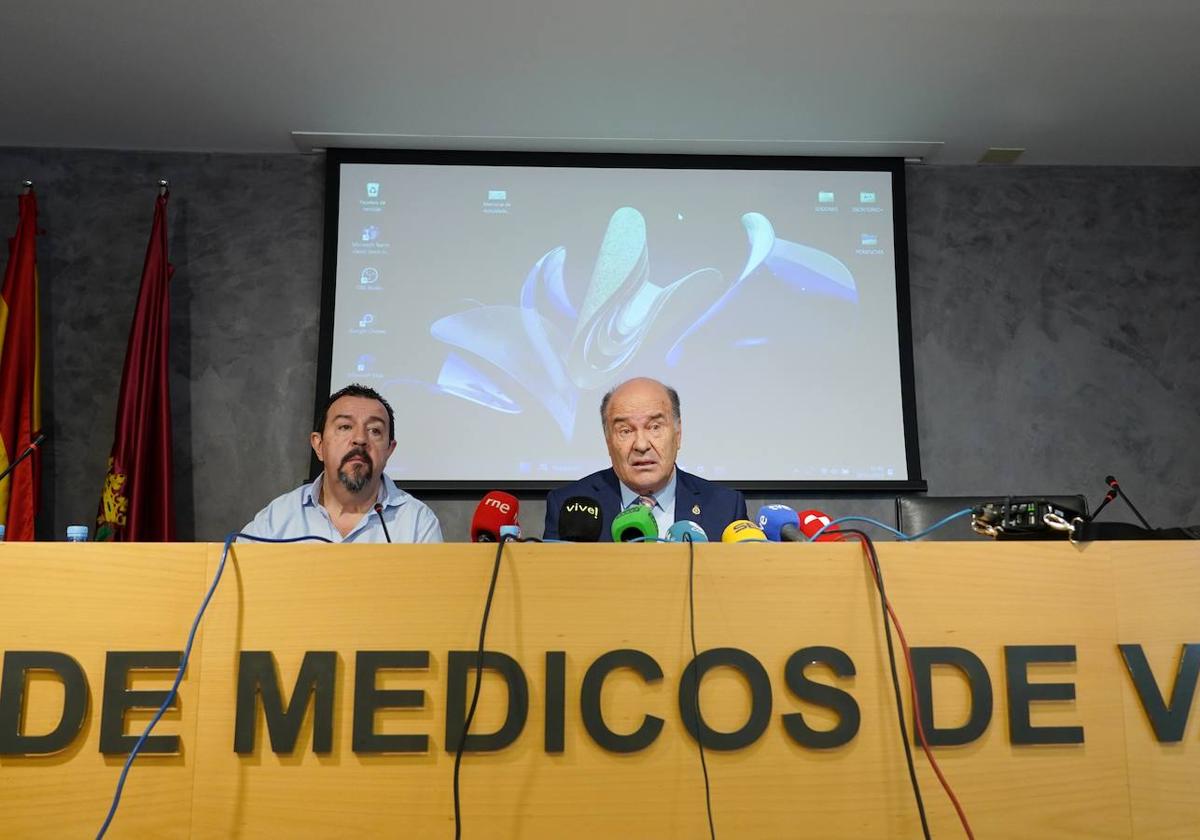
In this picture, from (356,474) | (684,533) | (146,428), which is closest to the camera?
(684,533)

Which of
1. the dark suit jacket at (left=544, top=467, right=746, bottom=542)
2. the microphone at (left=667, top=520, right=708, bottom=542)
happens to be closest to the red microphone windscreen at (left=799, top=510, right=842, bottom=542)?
the microphone at (left=667, top=520, right=708, bottom=542)

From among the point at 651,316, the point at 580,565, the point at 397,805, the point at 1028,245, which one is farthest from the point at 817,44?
the point at 397,805

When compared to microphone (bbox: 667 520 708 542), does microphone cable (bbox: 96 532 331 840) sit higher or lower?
lower

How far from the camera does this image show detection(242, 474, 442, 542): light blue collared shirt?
8.95 feet

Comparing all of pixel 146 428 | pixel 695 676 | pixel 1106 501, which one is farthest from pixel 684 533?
pixel 146 428

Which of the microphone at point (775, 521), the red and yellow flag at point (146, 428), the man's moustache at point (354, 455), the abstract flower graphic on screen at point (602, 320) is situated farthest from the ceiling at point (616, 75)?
the microphone at point (775, 521)

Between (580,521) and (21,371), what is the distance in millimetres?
2875

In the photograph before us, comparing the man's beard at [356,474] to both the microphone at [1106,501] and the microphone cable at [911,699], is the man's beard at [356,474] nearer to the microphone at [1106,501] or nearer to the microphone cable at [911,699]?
the microphone cable at [911,699]

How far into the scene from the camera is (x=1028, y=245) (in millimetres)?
3973

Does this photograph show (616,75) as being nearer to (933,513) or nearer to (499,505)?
(933,513)

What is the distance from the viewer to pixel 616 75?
132 inches

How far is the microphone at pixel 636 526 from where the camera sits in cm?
155

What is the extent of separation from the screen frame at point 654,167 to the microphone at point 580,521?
211cm

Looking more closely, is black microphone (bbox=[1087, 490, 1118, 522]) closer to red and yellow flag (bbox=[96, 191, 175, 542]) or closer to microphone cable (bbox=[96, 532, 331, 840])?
microphone cable (bbox=[96, 532, 331, 840])
